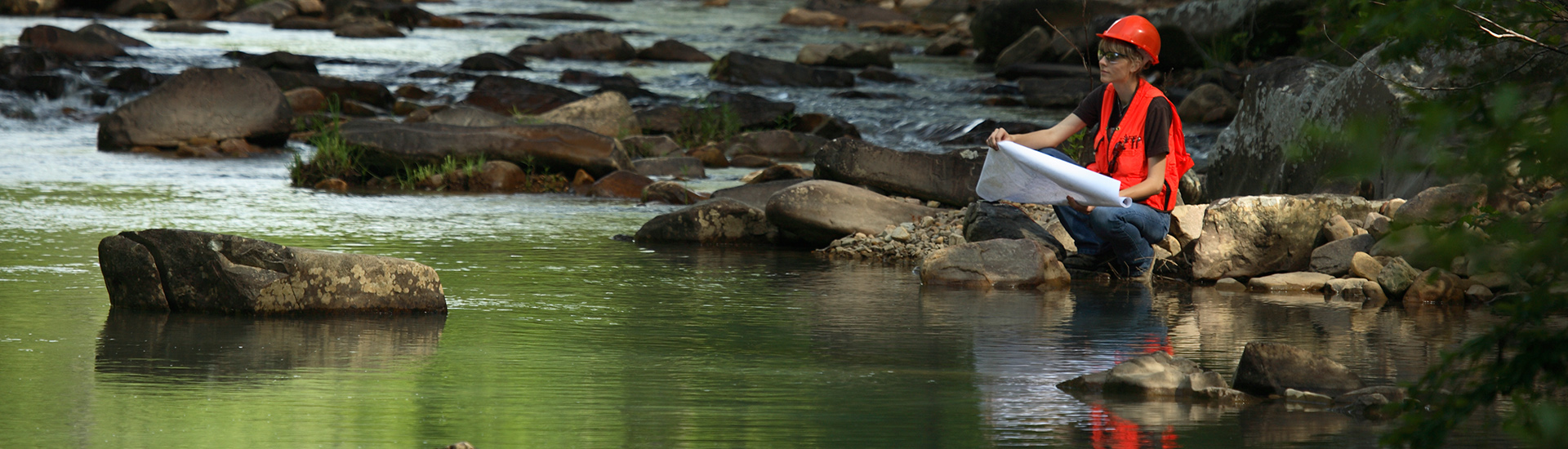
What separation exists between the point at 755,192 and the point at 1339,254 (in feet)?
13.5

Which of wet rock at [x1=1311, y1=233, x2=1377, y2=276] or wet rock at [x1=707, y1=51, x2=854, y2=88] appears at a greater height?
wet rock at [x1=707, y1=51, x2=854, y2=88]

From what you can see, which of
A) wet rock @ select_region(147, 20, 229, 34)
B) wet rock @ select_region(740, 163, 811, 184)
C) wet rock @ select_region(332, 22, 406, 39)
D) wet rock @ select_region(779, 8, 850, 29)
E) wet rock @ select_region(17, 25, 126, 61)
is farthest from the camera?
wet rock @ select_region(779, 8, 850, 29)

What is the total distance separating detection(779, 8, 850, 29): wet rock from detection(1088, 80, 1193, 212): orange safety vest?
2863cm

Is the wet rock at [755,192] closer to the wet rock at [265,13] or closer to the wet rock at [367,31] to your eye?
the wet rock at [367,31]

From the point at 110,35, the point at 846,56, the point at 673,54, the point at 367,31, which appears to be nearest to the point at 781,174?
the point at 846,56

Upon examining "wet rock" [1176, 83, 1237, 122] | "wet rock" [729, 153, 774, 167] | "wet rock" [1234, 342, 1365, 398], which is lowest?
"wet rock" [1234, 342, 1365, 398]

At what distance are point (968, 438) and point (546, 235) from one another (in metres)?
5.19

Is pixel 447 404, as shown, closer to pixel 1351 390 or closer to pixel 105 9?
pixel 1351 390

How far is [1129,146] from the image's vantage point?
6.31 m

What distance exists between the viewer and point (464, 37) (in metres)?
30.5

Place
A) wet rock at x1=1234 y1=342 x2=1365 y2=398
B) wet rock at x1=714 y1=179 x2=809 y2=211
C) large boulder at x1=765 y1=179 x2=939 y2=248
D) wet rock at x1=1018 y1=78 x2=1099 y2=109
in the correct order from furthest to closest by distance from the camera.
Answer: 1. wet rock at x1=1018 y1=78 x2=1099 y2=109
2. wet rock at x1=714 y1=179 x2=809 y2=211
3. large boulder at x1=765 y1=179 x2=939 y2=248
4. wet rock at x1=1234 y1=342 x2=1365 y2=398

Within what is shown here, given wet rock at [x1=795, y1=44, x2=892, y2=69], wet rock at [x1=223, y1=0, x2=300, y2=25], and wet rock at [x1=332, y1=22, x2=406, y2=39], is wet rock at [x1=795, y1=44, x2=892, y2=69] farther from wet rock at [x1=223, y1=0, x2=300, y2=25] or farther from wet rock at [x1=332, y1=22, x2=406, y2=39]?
wet rock at [x1=223, y1=0, x2=300, y2=25]

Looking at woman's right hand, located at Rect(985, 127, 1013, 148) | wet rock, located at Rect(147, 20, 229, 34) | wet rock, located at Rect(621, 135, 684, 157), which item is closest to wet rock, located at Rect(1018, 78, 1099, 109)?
wet rock, located at Rect(621, 135, 684, 157)

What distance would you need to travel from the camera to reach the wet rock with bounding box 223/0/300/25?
109 feet
